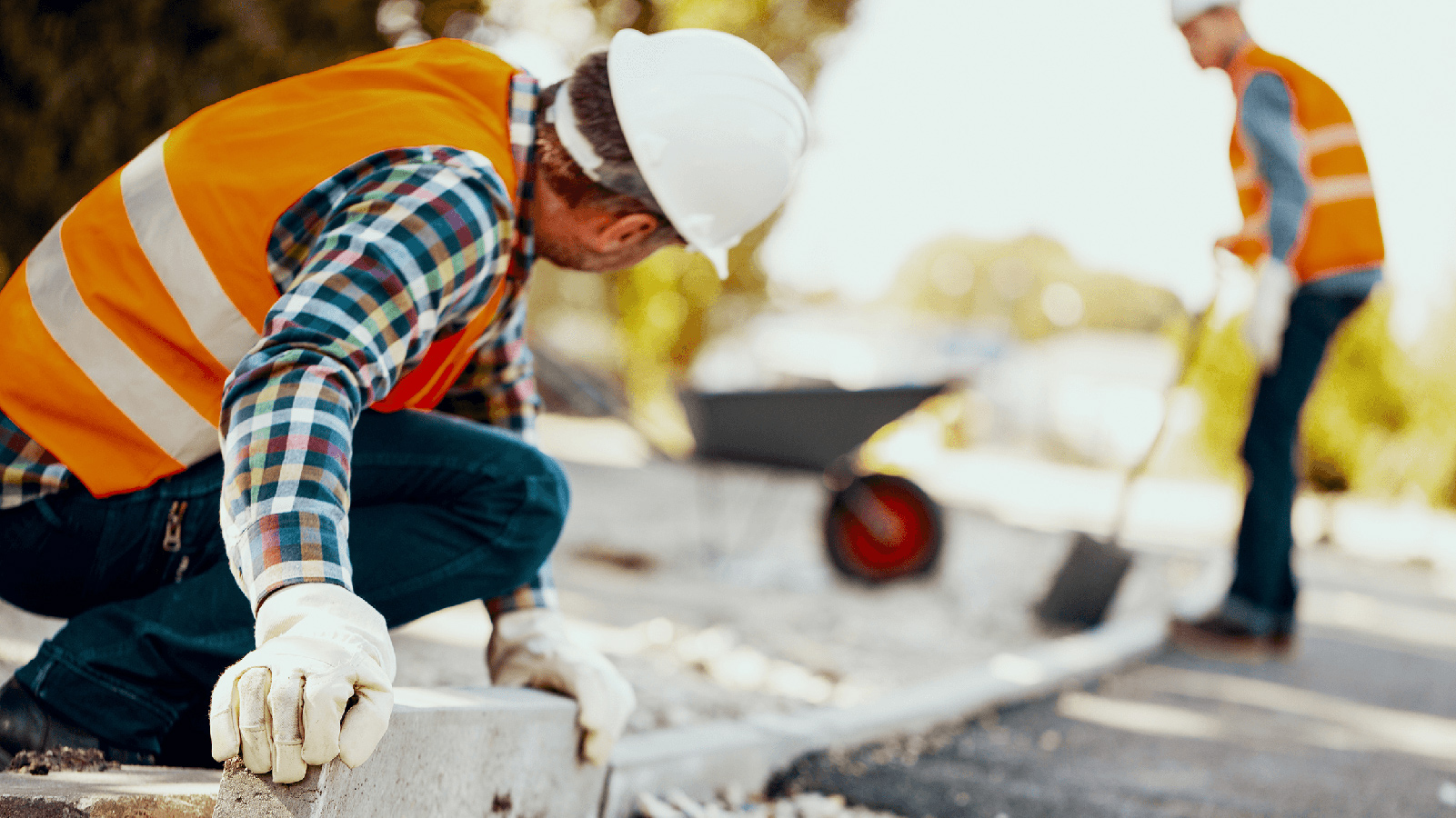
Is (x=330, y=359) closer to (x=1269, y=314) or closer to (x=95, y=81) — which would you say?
(x=1269, y=314)

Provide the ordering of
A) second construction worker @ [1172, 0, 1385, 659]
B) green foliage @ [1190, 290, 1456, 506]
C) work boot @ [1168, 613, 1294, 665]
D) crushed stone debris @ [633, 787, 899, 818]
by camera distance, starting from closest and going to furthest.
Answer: crushed stone debris @ [633, 787, 899, 818], second construction worker @ [1172, 0, 1385, 659], work boot @ [1168, 613, 1294, 665], green foliage @ [1190, 290, 1456, 506]

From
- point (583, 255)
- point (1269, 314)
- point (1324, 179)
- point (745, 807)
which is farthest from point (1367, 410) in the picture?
point (583, 255)

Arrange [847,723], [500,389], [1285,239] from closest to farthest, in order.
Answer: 1. [500,389]
2. [847,723]
3. [1285,239]

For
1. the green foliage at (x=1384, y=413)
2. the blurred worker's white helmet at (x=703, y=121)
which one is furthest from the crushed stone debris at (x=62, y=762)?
the green foliage at (x=1384, y=413)

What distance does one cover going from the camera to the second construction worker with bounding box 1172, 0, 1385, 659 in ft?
10.3

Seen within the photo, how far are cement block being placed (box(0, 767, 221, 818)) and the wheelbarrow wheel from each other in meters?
3.78

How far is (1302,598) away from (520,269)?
5088 mm

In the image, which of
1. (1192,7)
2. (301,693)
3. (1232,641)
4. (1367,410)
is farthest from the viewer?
(1367,410)

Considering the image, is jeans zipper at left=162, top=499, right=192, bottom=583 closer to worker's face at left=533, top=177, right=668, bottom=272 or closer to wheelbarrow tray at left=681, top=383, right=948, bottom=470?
worker's face at left=533, top=177, right=668, bottom=272

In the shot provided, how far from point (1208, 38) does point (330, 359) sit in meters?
3.29

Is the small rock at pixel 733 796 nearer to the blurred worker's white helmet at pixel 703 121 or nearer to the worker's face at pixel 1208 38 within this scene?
the blurred worker's white helmet at pixel 703 121

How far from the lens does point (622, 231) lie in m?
1.50

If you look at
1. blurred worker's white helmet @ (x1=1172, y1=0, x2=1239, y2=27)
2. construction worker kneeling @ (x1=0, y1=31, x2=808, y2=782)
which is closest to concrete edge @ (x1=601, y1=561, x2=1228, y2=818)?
construction worker kneeling @ (x1=0, y1=31, x2=808, y2=782)

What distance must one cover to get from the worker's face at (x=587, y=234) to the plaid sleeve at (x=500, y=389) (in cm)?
28
